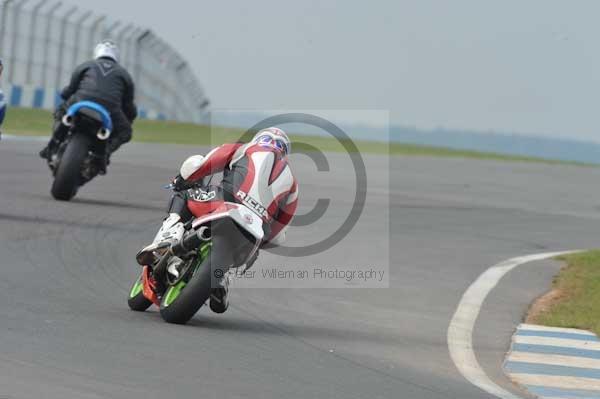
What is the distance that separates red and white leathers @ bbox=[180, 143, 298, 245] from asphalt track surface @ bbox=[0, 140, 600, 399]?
0.78 meters

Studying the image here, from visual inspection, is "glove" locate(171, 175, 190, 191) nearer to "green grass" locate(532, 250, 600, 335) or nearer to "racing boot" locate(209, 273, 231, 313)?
"racing boot" locate(209, 273, 231, 313)

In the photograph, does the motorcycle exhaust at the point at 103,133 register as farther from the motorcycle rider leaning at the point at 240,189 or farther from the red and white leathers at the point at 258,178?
the red and white leathers at the point at 258,178

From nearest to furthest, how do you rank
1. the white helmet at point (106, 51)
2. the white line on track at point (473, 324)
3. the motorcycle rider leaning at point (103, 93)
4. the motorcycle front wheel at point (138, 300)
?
1. the white line on track at point (473, 324)
2. the motorcycle front wheel at point (138, 300)
3. the motorcycle rider leaning at point (103, 93)
4. the white helmet at point (106, 51)

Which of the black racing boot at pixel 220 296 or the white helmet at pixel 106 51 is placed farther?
the white helmet at pixel 106 51

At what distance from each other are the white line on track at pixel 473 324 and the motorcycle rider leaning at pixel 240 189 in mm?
1527

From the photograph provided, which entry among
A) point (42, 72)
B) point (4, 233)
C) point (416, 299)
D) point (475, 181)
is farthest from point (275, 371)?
point (42, 72)

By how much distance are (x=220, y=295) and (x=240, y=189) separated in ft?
2.34

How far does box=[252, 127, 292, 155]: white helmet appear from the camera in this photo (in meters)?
8.68

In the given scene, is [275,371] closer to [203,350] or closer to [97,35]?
[203,350]

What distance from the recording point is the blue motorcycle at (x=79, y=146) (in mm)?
14109

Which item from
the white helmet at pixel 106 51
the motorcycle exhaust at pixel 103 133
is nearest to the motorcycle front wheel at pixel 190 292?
the motorcycle exhaust at pixel 103 133

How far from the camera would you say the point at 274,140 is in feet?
28.6

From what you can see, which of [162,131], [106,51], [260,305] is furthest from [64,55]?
[260,305]

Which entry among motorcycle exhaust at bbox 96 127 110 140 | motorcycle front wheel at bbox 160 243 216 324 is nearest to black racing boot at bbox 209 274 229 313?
motorcycle front wheel at bbox 160 243 216 324
